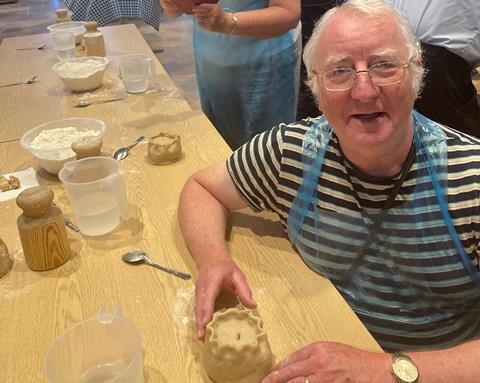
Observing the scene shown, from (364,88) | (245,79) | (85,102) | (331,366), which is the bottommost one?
(85,102)

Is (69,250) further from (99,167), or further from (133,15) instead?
(133,15)

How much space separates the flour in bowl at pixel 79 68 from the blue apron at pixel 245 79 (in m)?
0.49

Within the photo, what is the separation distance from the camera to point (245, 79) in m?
2.28

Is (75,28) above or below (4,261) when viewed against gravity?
below

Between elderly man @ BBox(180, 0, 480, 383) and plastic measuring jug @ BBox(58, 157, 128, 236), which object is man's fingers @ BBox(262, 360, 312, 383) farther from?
plastic measuring jug @ BBox(58, 157, 128, 236)

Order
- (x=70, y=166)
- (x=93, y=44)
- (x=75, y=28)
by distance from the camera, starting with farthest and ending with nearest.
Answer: (x=75, y=28)
(x=93, y=44)
(x=70, y=166)

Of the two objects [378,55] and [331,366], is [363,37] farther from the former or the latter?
[331,366]

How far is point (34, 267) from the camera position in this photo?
1216 mm

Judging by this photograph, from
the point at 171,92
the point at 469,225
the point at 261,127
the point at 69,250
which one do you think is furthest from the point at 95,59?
the point at 469,225

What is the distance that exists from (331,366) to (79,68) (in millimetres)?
1985

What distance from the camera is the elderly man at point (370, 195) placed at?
1.17 meters

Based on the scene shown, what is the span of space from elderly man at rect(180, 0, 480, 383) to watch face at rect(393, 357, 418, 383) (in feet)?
0.44

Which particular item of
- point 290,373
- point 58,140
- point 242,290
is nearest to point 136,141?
point 58,140

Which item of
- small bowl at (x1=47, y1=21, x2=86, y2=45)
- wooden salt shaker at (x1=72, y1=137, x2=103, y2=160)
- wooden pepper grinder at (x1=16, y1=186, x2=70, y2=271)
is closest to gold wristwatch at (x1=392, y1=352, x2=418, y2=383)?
wooden pepper grinder at (x1=16, y1=186, x2=70, y2=271)
